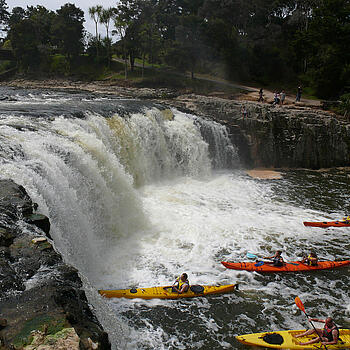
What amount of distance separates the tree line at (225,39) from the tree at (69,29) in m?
0.11

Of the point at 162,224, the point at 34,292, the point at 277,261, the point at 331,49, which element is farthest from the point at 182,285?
the point at 331,49

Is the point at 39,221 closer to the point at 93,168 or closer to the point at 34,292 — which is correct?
the point at 34,292

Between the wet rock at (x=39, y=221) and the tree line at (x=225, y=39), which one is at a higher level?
the tree line at (x=225, y=39)

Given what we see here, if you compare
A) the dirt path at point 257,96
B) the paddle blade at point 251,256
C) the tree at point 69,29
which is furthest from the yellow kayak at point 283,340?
the tree at point 69,29

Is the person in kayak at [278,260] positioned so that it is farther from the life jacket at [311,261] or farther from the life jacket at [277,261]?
the life jacket at [311,261]

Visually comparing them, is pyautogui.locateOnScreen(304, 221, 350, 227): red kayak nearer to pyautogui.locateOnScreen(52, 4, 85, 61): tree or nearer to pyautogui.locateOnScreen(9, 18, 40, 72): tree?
pyautogui.locateOnScreen(52, 4, 85, 61): tree

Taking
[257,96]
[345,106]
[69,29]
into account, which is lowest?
[345,106]

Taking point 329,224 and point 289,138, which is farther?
point 289,138

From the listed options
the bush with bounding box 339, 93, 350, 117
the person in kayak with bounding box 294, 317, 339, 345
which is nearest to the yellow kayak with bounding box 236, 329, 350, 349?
the person in kayak with bounding box 294, 317, 339, 345

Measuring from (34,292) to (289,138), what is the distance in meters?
16.0

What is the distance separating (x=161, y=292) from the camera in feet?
21.9

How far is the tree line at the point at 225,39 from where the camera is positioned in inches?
935

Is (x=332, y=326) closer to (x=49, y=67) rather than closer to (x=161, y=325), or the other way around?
(x=161, y=325)

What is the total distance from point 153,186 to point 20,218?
337 inches
